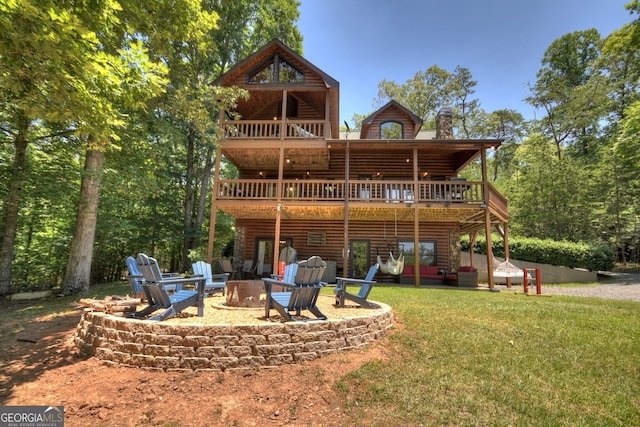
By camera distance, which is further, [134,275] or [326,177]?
[326,177]

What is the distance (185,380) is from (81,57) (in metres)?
4.26

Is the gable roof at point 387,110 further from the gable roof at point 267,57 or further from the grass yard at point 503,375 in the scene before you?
the grass yard at point 503,375

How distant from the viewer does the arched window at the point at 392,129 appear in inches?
591

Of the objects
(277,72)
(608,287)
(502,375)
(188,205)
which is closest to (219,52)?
(277,72)

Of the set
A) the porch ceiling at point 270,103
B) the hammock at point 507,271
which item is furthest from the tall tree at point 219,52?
the hammock at point 507,271

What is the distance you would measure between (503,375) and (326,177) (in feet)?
41.0

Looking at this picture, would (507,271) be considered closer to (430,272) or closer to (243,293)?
(430,272)

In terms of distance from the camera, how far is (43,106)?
4242mm

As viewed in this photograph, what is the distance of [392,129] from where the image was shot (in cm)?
1510

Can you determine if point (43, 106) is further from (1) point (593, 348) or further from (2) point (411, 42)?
(2) point (411, 42)

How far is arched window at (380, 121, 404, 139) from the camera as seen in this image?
591 inches

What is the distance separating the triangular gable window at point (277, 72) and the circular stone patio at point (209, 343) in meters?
11.8

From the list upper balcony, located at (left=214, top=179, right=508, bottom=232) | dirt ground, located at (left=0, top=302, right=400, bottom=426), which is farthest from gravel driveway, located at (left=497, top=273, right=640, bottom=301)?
dirt ground, located at (left=0, top=302, right=400, bottom=426)

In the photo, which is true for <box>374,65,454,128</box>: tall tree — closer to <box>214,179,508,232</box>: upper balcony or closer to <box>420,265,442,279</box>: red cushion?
<box>214,179,508,232</box>: upper balcony
